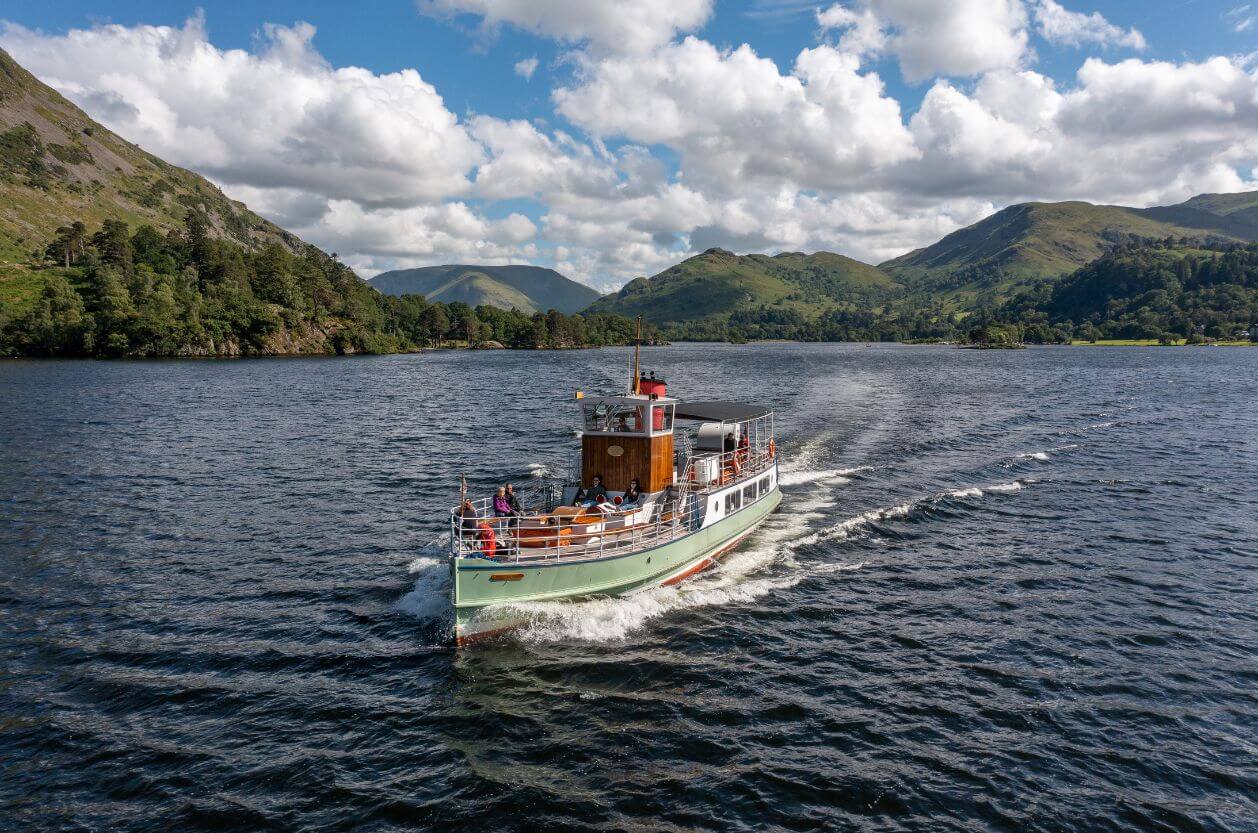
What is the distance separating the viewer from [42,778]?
14586 millimetres

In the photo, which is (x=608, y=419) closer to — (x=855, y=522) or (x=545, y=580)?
(x=545, y=580)

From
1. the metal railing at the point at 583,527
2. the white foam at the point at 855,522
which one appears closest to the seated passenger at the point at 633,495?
the metal railing at the point at 583,527

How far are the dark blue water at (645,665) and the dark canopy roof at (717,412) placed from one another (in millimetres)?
6113

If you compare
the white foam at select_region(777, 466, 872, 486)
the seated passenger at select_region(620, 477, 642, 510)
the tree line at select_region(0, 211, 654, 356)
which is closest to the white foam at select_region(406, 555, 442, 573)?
the seated passenger at select_region(620, 477, 642, 510)

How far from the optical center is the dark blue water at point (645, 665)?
14562 millimetres

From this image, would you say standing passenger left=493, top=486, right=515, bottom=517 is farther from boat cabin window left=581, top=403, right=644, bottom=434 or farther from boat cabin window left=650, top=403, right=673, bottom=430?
boat cabin window left=650, top=403, right=673, bottom=430

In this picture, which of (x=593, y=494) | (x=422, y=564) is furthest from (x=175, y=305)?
(x=593, y=494)

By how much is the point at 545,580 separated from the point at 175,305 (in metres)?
165

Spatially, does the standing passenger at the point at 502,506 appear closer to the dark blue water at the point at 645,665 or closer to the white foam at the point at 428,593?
the white foam at the point at 428,593

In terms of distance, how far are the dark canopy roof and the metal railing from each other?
6.30 ft

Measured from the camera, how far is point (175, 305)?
5935 inches

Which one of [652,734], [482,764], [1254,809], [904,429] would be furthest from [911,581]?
[904,429]

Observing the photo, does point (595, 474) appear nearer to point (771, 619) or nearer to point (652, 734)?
point (771, 619)

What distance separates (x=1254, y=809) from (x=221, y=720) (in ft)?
78.0
